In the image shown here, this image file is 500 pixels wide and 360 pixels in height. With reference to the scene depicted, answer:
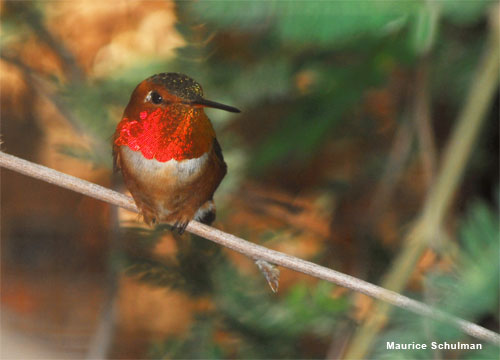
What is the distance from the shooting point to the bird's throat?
54 cm

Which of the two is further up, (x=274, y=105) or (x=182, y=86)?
(x=274, y=105)

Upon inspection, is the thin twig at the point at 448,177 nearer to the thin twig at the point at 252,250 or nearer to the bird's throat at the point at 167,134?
the thin twig at the point at 252,250

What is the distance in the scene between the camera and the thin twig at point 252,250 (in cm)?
52

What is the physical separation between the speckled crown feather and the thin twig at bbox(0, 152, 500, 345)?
106 millimetres

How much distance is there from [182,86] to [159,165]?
0.09m

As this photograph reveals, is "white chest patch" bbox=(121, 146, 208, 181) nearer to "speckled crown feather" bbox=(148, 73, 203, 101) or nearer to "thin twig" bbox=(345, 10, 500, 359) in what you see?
"speckled crown feather" bbox=(148, 73, 203, 101)

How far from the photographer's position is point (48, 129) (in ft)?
5.57

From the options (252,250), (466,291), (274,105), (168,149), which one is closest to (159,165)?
(168,149)

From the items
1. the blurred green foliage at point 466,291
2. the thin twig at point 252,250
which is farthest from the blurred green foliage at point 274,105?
the thin twig at point 252,250

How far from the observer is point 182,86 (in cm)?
52

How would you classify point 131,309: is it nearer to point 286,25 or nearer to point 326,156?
point 326,156

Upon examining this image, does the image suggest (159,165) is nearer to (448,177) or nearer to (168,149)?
(168,149)

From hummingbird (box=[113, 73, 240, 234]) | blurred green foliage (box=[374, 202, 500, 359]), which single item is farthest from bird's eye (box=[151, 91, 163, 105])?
blurred green foliage (box=[374, 202, 500, 359])

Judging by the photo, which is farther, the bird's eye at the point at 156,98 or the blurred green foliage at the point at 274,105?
the blurred green foliage at the point at 274,105
